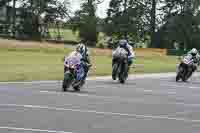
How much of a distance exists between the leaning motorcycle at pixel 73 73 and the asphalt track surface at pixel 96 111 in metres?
0.35

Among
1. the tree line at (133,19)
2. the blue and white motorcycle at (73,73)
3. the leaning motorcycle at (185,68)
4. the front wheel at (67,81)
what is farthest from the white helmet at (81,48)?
the tree line at (133,19)

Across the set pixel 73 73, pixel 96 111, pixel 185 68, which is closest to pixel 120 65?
pixel 185 68

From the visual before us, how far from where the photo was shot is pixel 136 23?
98.1 m

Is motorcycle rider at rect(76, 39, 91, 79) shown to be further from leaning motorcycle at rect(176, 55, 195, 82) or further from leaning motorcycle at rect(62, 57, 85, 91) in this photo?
leaning motorcycle at rect(176, 55, 195, 82)

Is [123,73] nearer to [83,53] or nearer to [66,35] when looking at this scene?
[83,53]

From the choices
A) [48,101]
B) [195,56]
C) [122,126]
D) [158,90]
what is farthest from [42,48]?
[122,126]

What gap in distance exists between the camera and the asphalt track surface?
488 inches

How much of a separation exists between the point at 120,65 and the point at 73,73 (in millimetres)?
6816

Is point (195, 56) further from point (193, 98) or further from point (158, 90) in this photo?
point (193, 98)

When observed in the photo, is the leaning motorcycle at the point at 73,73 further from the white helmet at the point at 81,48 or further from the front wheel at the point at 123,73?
the front wheel at the point at 123,73

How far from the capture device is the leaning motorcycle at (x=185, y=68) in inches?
1240

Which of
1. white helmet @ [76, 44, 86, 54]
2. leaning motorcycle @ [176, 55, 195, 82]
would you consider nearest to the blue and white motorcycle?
white helmet @ [76, 44, 86, 54]

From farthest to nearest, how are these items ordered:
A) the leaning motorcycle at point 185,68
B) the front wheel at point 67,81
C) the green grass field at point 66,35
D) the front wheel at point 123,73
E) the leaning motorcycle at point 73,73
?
the green grass field at point 66,35, the leaning motorcycle at point 185,68, the front wheel at point 123,73, the leaning motorcycle at point 73,73, the front wheel at point 67,81

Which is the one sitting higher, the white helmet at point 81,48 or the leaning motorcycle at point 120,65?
the white helmet at point 81,48
